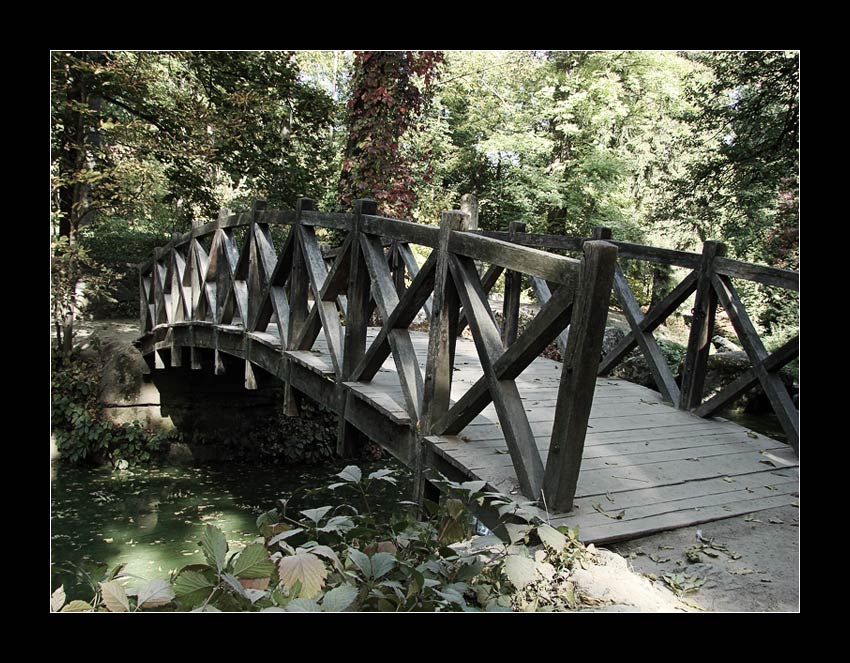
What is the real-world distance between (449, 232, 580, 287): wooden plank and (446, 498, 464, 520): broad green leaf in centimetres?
→ 89

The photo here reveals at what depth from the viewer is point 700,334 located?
14.3 feet

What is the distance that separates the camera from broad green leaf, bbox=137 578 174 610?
1.52m

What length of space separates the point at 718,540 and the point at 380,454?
25.8 ft

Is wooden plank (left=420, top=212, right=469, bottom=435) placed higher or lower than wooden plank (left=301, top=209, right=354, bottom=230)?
lower

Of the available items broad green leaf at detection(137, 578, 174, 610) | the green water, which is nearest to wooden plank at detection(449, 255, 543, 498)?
broad green leaf at detection(137, 578, 174, 610)

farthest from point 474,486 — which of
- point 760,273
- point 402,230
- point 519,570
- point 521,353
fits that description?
point 760,273

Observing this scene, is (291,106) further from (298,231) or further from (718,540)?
(718,540)

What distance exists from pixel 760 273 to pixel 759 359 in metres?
0.54

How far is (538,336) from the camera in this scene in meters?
2.53

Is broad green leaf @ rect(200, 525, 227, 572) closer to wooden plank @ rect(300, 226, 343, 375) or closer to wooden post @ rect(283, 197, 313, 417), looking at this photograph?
wooden plank @ rect(300, 226, 343, 375)

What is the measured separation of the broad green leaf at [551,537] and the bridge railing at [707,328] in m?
2.10

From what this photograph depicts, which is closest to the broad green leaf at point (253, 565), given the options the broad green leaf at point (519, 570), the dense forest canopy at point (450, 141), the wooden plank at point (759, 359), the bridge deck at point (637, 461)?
the broad green leaf at point (519, 570)

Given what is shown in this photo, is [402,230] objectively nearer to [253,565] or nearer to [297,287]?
[297,287]

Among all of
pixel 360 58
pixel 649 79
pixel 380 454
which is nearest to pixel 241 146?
pixel 360 58
